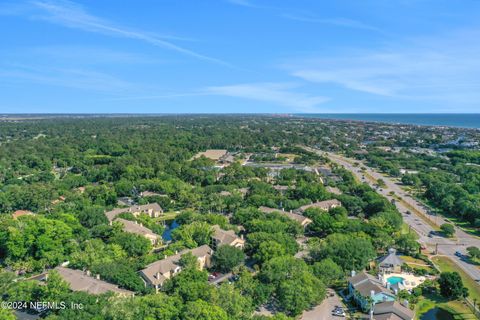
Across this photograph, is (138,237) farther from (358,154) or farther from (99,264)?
(358,154)

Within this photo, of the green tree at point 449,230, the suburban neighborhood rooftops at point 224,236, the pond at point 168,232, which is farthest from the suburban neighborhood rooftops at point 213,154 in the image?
the green tree at point 449,230

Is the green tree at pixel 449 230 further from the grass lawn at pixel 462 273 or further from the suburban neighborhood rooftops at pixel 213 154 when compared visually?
the suburban neighborhood rooftops at pixel 213 154

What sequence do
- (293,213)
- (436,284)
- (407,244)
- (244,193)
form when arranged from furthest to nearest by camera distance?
(244,193) → (293,213) → (407,244) → (436,284)

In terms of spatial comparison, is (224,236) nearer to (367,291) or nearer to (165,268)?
(165,268)

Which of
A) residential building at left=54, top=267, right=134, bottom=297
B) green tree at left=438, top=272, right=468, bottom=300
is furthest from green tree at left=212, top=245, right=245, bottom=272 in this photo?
green tree at left=438, top=272, right=468, bottom=300

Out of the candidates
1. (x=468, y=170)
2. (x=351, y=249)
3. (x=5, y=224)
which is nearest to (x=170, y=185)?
(x=5, y=224)

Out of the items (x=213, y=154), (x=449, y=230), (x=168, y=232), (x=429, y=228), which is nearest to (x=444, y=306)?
(x=449, y=230)

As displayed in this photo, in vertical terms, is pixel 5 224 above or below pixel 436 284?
above
